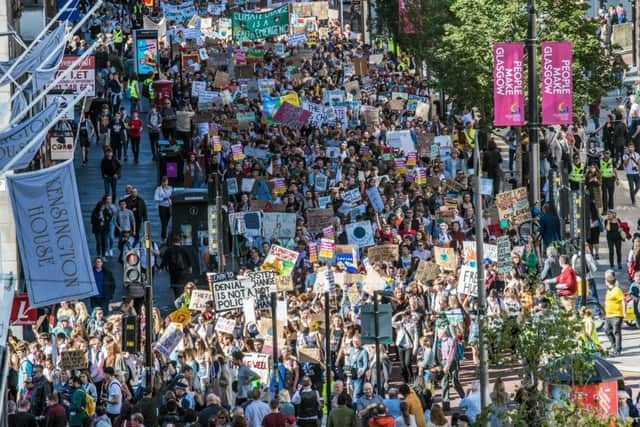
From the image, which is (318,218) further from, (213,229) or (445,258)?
(445,258)

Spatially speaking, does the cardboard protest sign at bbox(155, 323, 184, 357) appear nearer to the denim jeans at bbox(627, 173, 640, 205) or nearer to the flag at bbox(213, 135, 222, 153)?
the flag at bbox(213, 135, 222, 153)

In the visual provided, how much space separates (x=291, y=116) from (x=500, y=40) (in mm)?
5800

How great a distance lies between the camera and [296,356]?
3150 cm

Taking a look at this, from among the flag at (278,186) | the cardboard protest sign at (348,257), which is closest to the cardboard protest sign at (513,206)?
the cardboard protest sign at (348,257)

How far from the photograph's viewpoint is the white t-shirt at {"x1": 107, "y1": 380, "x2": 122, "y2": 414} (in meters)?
28.8

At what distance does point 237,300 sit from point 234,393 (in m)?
3.30

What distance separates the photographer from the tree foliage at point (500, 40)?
157 ft

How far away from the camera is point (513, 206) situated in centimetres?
3991

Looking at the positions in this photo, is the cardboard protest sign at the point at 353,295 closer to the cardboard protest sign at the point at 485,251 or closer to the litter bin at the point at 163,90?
the cardboard protest sign at the point at 485,251

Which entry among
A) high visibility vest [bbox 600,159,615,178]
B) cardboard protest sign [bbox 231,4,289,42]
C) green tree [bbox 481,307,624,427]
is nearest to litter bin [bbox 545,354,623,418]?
green tree [bbox 481,307,624,427]

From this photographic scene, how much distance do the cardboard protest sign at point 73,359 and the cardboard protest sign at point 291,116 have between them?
21227 millimetres

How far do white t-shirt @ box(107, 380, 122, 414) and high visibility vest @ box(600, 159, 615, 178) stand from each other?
1873 centimetres

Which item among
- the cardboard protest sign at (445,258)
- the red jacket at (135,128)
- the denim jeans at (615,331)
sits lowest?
the denim jeans at (615,331)

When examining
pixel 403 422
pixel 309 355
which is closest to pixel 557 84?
pixel 309 355
